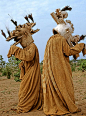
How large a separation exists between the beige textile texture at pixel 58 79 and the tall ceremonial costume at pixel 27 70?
3.31 ft

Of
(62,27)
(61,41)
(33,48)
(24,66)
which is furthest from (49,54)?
(24,66)

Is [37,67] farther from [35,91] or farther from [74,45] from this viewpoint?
[74,45]

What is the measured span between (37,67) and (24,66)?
1.41 feet

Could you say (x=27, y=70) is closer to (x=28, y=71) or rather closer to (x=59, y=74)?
(x=28, y=71)

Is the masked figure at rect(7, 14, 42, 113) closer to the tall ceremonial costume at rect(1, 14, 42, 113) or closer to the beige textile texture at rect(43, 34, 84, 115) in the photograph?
the tall ceremonial costume at rect(1, 14, 42, 113)

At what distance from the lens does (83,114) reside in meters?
3.76

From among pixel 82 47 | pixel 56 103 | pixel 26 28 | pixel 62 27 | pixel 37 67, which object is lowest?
pixel 56 103

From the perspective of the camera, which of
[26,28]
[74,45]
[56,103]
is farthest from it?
[26,28]

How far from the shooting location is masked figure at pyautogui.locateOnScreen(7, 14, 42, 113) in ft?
15.0

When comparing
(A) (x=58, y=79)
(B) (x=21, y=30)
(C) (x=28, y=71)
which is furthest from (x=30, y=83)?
(B) (x=21, y=30)

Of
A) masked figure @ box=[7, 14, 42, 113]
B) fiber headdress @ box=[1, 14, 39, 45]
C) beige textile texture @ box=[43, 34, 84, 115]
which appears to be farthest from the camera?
fiber headdress @ box=[1, 14, 39, 45]

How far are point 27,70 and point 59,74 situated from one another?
1.51m

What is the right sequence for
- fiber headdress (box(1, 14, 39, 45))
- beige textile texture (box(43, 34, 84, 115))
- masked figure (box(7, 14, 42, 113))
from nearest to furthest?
beige textile texture (box(43, 34, 84, 115)) → masked figure (box(7, 14, 42, 113)) → fiber headdress (box(1, 14, 39, 45))

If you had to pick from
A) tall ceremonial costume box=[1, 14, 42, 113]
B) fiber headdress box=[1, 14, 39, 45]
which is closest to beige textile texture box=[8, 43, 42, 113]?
tall ceremonial costume box=[1, 14, 42, 113]
